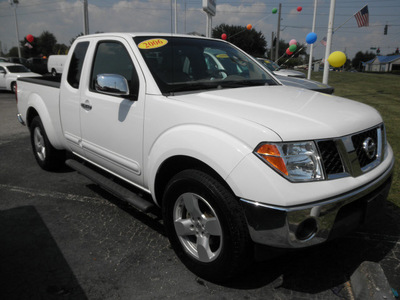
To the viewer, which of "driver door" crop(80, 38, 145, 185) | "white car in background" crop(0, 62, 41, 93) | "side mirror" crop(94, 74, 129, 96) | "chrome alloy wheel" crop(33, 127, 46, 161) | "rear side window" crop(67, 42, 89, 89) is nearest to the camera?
"side mirror" crop(94, 74, 129, 96)

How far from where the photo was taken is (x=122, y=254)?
9.52ft

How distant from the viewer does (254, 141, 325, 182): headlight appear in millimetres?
1997

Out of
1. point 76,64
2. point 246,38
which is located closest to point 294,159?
point 76,64

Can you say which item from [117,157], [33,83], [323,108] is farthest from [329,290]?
[33,83]

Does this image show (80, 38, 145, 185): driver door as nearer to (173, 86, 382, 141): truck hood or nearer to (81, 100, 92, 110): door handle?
(81, 100, 92, 110): door handle

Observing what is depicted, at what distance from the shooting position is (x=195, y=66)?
3227 millimetres

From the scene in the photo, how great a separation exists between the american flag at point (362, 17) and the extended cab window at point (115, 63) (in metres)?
12.4

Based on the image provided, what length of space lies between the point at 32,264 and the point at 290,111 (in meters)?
2.37

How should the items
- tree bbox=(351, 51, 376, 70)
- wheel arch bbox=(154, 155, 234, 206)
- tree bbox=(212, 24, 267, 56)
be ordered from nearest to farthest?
wheel arch bbox=(154, 155, 234, 206)
tree bbox=(212, 24, 267, 56)
tree bbox=(351, 51, 376, 70)

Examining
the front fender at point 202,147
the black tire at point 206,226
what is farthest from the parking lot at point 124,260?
the front fender at point 202,147

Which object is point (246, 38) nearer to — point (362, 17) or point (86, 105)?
point (362, 17)

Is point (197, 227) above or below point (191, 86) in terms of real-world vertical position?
below

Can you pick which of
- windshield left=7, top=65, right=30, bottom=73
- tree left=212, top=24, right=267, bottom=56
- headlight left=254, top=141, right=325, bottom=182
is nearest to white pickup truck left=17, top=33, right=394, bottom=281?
headlight left=254, top=141, right=325, bottom=182

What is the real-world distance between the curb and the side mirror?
2286mm
